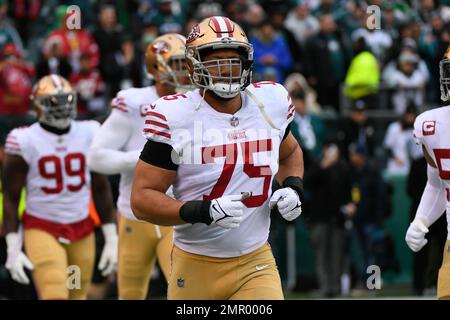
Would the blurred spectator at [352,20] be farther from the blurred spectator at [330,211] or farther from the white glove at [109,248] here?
the white glove at [109,248]

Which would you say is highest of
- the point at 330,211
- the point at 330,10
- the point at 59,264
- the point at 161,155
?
the point at 330,10

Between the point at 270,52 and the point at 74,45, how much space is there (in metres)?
2.25

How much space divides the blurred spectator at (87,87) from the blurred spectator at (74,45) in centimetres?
11

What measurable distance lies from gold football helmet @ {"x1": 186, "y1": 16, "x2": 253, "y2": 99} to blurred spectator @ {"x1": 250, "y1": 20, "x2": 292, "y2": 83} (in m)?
7.75

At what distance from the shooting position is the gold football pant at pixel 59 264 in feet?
25.0

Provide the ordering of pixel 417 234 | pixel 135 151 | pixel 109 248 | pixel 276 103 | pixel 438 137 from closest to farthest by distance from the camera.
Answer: pixel 276 103 → pixel 438 137 → pixel 417 234 → pixel 135 151 → pixel 109 248

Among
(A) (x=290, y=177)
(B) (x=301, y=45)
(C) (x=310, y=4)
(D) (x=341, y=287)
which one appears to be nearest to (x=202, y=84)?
(A) (x=290, y=177)

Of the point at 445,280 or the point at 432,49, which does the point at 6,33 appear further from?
the point at 445,280

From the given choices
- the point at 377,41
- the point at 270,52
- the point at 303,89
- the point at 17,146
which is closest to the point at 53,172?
the point at 17,146

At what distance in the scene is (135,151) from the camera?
7.45 metres

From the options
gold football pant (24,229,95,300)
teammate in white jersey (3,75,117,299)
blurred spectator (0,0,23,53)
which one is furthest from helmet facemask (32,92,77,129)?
blurred spectator (0,0,23,53)

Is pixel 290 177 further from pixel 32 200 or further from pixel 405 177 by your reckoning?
pixel 405 177

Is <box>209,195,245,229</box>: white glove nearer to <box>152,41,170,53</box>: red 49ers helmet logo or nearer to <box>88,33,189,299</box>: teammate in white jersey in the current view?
<box>88,33,189,299</box>: teammate in white jersey

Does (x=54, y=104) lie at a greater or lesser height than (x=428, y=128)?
greater
